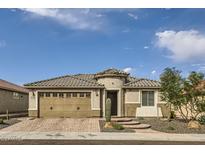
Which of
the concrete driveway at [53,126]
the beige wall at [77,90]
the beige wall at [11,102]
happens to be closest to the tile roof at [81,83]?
the beige wall at [77,90]

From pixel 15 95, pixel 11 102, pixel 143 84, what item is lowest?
pixel 11 102

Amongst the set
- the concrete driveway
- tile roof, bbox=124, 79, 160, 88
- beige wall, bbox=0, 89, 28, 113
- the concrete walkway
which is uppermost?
tile roof, bbox=124, 79, 160, 88

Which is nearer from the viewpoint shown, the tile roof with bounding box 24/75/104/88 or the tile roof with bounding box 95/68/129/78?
the tile roof with bounding box 24/75/104/88

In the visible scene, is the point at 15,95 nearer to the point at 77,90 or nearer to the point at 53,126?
the point at 77,90

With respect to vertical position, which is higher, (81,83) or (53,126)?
(81,83)

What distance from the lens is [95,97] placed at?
29.8 m

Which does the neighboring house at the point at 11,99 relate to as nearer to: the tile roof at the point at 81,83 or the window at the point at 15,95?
the window at the point at 15,95

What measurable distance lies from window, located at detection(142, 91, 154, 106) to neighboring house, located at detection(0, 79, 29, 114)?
13672 mm

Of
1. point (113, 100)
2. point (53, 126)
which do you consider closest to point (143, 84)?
point (113, 100)

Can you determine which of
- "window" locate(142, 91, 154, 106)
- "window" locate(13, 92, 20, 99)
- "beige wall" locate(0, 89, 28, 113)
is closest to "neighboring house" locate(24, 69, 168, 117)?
"window" locate(142, 91, 154, 106)

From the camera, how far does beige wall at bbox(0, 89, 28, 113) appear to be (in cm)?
3416

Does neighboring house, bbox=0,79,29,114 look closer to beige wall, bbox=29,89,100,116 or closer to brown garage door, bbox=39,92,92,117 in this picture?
beige wall, bbox=29,89,100,116

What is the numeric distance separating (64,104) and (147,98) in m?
7.28
